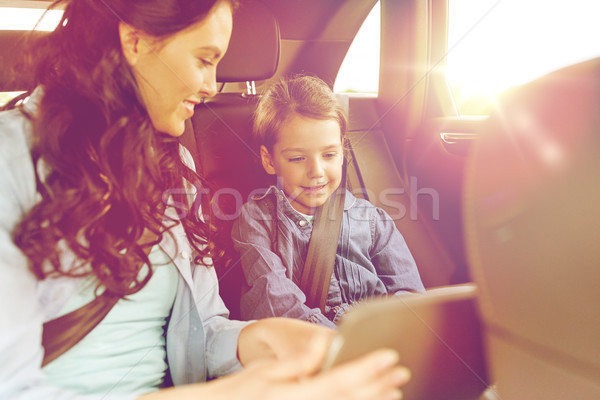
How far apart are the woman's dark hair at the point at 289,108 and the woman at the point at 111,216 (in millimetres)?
523

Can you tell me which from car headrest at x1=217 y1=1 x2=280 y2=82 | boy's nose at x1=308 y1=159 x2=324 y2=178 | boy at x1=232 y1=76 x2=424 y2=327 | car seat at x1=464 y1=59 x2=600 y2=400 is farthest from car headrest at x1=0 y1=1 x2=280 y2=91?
car seat at x1=464 y1=59 x2=600 y2=400

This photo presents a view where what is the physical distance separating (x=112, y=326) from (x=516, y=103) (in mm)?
682

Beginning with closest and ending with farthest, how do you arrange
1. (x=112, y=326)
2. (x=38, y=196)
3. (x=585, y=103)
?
(x=585, y=103) < (x=38, y=196) < (x=112, y=326)

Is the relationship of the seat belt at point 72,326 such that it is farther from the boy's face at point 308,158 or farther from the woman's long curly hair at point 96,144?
the boy's face at point 308,158

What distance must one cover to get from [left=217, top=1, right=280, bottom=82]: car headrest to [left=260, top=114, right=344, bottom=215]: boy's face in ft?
0.72

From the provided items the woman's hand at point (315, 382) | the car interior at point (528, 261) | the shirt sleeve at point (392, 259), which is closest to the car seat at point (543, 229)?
the car interior at point (528, 261)

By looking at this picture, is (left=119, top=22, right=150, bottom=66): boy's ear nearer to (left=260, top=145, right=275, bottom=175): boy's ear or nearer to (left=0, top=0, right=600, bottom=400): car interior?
(left=0, top=0, right=600, bottom=400): car interior

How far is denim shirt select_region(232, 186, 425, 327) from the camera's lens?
3.78 ft

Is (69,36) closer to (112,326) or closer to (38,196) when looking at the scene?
(38,196)

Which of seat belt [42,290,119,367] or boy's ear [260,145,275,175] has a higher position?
boy's ear [260,145,275,175]

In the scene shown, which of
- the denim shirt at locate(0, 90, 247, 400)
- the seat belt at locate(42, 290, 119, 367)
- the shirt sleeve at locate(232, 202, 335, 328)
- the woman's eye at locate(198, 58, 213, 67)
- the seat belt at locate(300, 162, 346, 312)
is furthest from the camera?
the seat belt at locate(300, 162, 346, 312)

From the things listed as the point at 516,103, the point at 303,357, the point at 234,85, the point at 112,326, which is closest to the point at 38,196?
the point at 112,326

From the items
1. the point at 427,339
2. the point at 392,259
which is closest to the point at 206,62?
the point at 427,339

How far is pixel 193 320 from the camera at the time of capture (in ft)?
2.68
